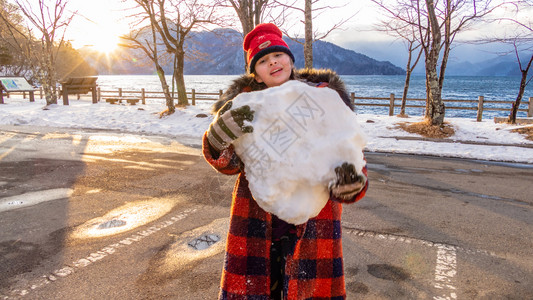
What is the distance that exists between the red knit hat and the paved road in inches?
78.4

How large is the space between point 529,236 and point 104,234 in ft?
15.6

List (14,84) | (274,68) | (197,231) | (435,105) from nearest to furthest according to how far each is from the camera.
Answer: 1. (274,68)
2. (197,231)
3. (435,105)
4. (14,84)

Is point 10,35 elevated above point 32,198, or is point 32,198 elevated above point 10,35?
point 10,35

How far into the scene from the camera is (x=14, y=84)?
21953 mm

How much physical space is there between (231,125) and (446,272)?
2798mm

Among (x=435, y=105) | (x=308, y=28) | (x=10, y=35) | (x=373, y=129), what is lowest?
(x=373, y=129)

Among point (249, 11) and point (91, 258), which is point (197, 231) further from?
point (249, 11)

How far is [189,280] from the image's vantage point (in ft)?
9.77

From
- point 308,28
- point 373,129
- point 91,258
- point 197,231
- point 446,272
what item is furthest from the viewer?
point 373,129

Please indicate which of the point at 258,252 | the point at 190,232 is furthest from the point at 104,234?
the point at 258,252

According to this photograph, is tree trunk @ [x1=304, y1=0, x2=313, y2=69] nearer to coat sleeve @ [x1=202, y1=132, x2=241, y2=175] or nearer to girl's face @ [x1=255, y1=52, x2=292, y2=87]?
girl's face @ [x1=255, y1=52, x2=292, y2=87]

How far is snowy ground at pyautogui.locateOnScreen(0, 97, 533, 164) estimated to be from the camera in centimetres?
905

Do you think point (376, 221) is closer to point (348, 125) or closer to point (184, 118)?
point (348, 125)

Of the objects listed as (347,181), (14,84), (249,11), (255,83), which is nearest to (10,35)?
(14,84)
